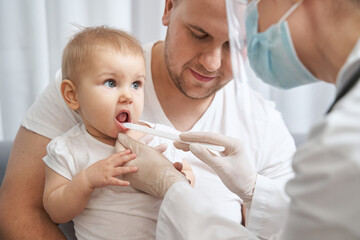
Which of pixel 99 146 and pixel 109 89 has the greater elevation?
pixel 109 89

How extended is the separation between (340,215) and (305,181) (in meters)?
0.08

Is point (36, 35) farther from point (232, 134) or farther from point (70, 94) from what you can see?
point (232, 134)

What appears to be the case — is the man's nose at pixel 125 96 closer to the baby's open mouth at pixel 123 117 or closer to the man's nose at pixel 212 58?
the baby's open mouth at pixel 123 117

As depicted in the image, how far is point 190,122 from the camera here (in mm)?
1590

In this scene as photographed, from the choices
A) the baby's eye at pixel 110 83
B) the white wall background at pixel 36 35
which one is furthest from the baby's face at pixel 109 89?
the white wall background at pixel 36 35

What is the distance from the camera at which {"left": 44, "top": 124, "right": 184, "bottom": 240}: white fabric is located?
1.24 m

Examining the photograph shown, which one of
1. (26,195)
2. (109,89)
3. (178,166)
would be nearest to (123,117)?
(109,89)

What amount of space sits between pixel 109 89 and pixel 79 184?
12.1 inches

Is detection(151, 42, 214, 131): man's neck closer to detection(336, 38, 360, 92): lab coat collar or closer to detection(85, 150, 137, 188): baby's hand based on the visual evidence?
detection(85, 150, 137, 188): baby's hand

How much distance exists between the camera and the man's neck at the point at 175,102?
1583 mm

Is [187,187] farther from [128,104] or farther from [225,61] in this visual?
[225,61]

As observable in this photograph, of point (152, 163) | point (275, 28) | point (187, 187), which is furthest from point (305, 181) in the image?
point (152, 163)

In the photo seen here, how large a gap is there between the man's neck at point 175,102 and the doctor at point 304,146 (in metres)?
0.25

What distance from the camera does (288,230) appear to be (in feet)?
2.51
